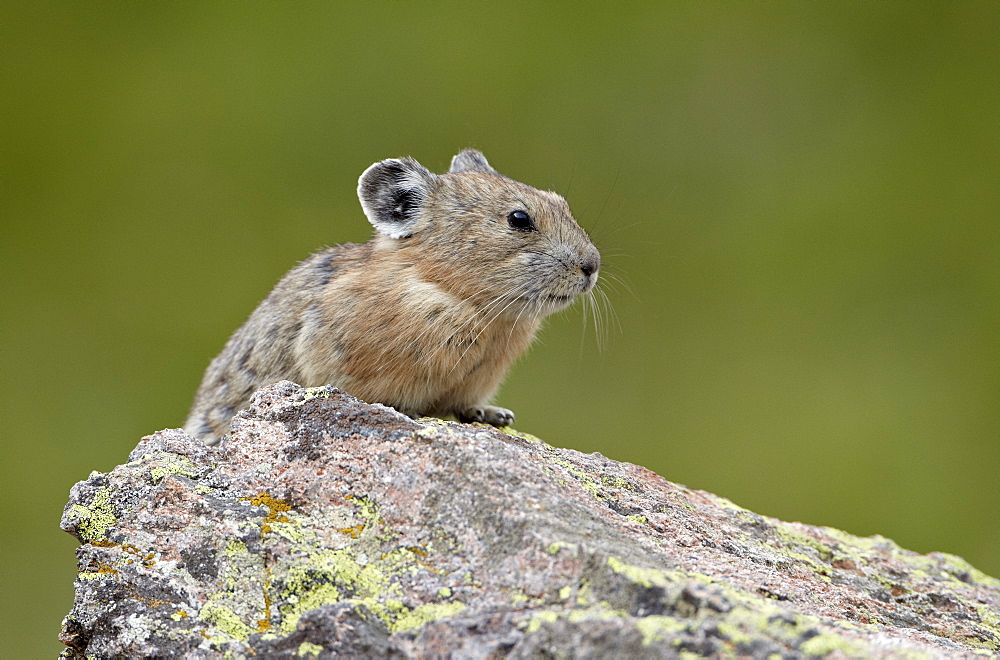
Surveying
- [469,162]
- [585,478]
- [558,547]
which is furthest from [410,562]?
[469,162]

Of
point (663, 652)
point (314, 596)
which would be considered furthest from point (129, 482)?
point (663, 652)

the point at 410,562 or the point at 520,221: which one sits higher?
the point at 520,221

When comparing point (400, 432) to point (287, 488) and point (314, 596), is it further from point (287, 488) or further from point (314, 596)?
point (314, 596)

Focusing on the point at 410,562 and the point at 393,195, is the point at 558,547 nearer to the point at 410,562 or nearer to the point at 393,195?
the point at 410,562

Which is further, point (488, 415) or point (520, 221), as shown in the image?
point (520, 221)

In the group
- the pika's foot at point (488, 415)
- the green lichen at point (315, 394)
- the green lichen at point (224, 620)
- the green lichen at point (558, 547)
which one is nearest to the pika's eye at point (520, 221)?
the pika's foot at point (488, 415)

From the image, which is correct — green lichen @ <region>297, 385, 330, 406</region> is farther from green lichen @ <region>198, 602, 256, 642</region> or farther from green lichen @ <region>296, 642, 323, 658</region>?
green lichen @ <region>296, 642, 323, 658</region>

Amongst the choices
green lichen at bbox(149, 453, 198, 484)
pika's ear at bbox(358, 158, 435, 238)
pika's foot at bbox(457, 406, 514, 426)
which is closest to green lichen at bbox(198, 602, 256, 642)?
green lichen at bbox(149, 453, 198, 484)

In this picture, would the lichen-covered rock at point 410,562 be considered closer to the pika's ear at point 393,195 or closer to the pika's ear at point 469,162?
the pika's ear at point 393,195
